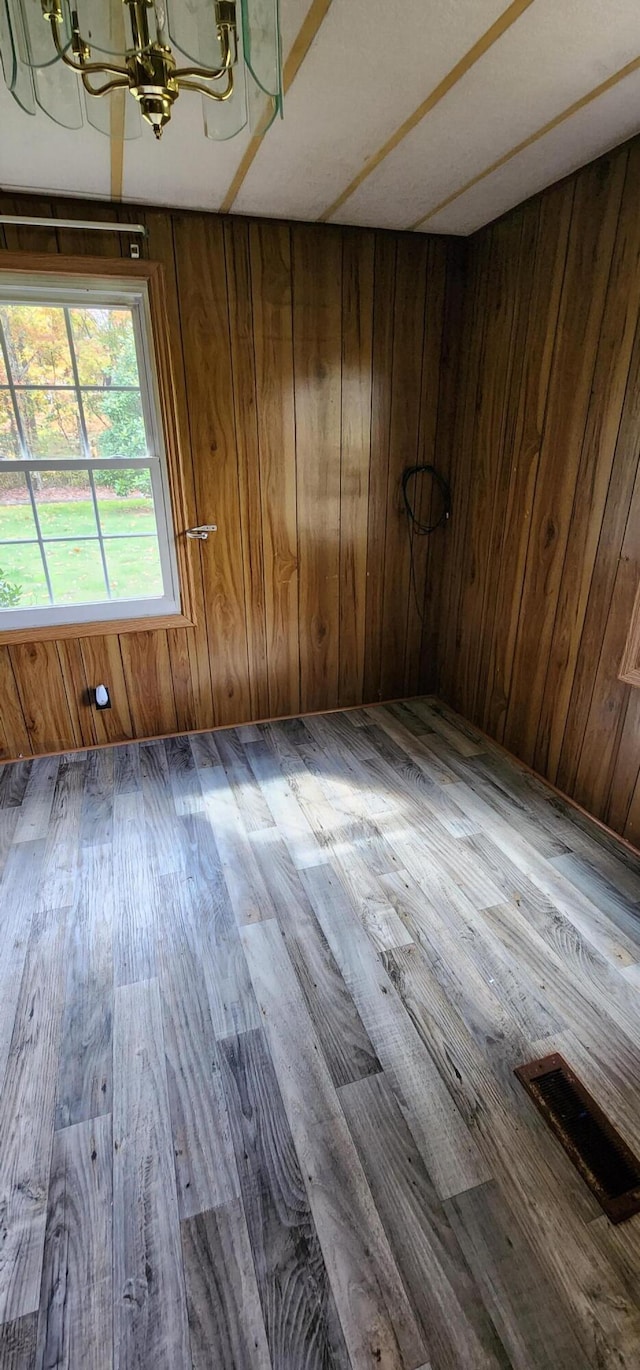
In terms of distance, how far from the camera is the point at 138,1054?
1.46m

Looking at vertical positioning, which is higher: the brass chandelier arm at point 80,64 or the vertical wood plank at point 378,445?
the brass chandelier arm at point 80,64

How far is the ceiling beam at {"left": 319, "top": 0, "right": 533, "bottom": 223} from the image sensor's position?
1.30 meters

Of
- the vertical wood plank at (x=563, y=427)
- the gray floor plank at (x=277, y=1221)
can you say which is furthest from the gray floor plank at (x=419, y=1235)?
the vertical wood plank at (x=563, y=427)

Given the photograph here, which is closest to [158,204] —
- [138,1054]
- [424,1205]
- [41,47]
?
[41,47]

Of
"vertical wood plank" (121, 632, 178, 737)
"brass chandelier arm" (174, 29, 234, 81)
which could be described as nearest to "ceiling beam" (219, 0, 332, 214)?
"brass chandelier arm" (174, 29, 234, 81)

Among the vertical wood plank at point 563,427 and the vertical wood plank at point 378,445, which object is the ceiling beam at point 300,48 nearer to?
the vertical wood plank at point 378,445

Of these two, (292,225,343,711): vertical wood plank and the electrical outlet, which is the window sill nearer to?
the electrical outlet

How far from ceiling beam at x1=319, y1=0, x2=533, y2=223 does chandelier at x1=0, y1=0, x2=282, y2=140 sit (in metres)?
0.63

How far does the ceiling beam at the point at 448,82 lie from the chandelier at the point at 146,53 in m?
0.63

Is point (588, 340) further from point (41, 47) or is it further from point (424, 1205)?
point (424, 1205)

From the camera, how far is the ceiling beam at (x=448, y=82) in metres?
1.30

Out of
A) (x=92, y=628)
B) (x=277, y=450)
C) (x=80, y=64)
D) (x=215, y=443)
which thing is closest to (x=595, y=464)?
(x=277, y=450)

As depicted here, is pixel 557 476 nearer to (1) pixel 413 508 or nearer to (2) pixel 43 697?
(1) pixel 413 508

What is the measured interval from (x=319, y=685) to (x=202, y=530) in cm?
102
